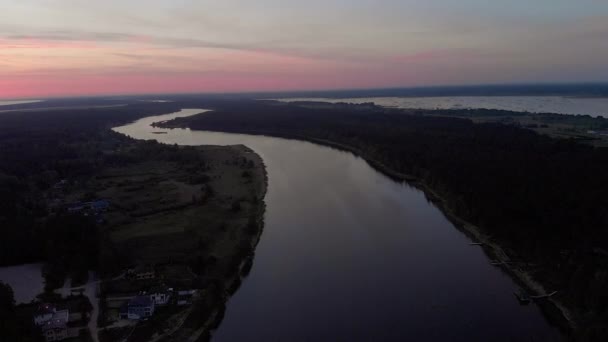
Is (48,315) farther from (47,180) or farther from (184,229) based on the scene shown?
(47,180)

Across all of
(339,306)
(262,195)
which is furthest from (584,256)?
(262,195)

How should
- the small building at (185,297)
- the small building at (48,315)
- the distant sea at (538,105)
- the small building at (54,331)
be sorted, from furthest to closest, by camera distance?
the distant sea at (538,105) → the small building at (185,297) → the small building at (48,315) → the small building at (54,331)

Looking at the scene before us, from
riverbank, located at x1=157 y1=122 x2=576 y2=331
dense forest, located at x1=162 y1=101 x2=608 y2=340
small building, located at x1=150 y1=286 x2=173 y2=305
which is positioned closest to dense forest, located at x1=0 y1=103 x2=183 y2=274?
small building, located at x1=150 y1=286 x2=173 y2=305

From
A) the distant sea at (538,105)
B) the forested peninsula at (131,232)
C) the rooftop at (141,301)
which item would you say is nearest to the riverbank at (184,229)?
the forested peninsula at (131,232)

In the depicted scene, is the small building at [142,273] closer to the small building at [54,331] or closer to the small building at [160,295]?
the small building at [160,295]

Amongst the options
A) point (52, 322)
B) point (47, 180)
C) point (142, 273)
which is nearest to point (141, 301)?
point (52, 322)

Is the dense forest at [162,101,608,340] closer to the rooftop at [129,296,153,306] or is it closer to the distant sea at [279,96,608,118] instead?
the rooftop at [129,296,153,306]

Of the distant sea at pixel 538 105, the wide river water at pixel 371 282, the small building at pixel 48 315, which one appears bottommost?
the wide river water at pixel 371 282
